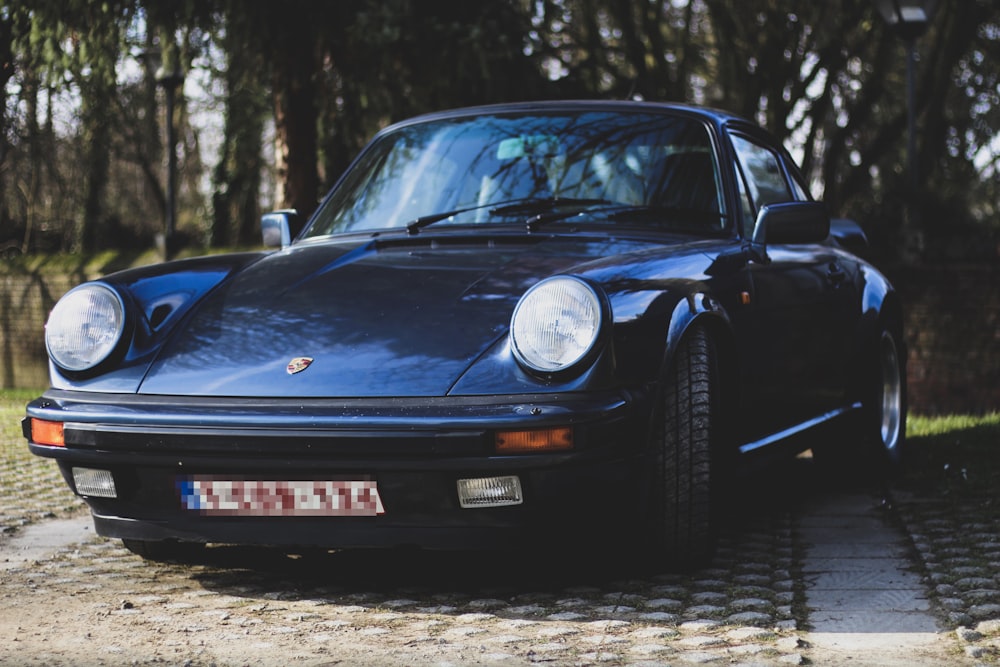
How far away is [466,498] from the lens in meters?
3.82

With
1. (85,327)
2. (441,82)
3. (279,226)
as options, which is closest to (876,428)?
(279,226)

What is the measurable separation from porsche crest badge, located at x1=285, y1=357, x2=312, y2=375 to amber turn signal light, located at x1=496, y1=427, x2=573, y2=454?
25.3 inches

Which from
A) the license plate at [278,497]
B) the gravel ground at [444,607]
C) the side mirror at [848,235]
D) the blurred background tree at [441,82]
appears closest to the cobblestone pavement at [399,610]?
the gravel ground at [444,607]

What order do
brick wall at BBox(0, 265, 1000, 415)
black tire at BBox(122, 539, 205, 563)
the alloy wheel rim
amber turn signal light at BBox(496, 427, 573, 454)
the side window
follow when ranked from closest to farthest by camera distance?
amber turn signal light at BBox(496, 427, 573, 454)
black tire at BBox(122, 539, 205, 563)
the side window
the alloy wheel rim
brick wall at BBox(0, 265, 1000, 415)

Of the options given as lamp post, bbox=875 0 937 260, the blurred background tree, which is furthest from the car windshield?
lamp post, bbox=875 0 937 260

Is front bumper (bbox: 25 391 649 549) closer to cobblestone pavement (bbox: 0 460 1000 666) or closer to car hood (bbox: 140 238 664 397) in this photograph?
car hood (bbox: 140 238 664 397)

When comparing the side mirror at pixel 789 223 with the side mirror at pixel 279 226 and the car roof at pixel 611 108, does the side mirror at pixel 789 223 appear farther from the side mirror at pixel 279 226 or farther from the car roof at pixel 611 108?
the side mirror at pixel 279 226

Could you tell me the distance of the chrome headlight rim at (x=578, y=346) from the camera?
12.6 feet

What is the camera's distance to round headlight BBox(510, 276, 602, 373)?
3.84 meters

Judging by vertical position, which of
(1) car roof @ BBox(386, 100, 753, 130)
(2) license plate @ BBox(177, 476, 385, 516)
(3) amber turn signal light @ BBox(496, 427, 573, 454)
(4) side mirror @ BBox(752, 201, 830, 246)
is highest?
(1) car roof @ BBox(386, 100, 753, 130)

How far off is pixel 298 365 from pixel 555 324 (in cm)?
→ 73

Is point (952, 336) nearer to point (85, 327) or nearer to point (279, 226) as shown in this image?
point (279, 226)

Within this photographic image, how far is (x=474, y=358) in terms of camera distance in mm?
3924

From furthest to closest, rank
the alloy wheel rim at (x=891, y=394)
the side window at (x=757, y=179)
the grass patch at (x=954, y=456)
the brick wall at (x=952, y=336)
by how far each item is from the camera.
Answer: the brick wall at (x=952, y=336)
the alloy wheel rim at (x=891, y=394)
the grass patch at (x=954, y=456)
the side window at (x=757, y=179)
